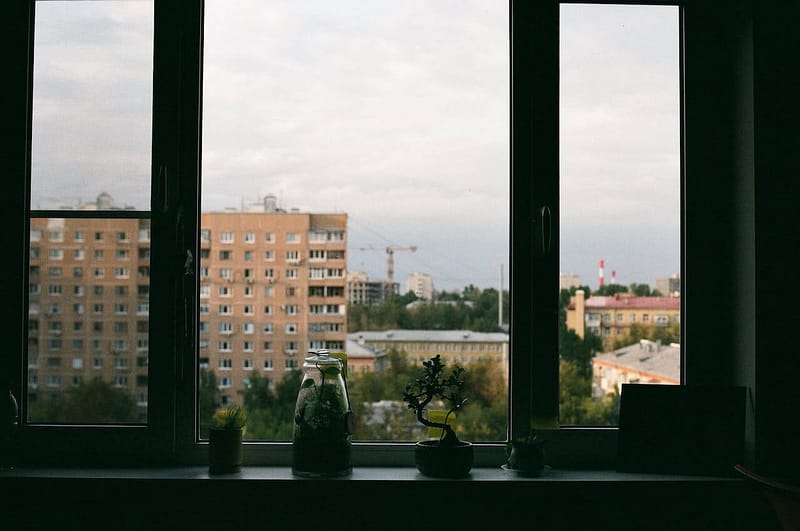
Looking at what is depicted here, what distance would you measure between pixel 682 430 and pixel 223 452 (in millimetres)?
1261

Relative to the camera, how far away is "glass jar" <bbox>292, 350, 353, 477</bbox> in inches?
79.6

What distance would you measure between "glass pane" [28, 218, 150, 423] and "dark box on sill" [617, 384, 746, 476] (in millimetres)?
1396

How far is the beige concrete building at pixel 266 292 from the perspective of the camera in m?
2.21

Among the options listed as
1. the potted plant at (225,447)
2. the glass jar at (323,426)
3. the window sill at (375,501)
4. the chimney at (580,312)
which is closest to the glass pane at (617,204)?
the chimney at (580,312)

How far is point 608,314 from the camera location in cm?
221

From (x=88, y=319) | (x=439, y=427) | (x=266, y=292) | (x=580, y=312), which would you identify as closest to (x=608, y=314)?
(x=580, y=312)

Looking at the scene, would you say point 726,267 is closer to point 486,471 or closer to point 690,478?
point 690,478

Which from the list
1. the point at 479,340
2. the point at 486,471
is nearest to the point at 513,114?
the point at 479,340

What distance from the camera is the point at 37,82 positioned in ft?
7.29

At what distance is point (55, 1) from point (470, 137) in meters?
1.28

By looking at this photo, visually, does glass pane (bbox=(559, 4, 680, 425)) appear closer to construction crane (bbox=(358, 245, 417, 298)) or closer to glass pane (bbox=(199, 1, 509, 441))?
glass pane (bbox=(199, 1, 509, 441))

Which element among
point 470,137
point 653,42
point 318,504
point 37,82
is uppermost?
point 653,42

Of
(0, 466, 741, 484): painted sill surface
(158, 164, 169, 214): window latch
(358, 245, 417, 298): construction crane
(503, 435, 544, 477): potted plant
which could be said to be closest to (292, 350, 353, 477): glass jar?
(0, 466, 741, 484): painted sill surface

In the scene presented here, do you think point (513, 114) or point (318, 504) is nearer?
point (318, 504)
